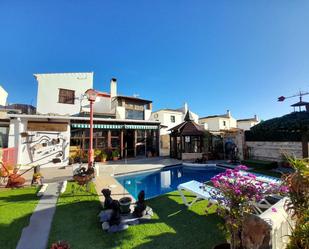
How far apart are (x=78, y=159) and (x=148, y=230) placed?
49.1 ft

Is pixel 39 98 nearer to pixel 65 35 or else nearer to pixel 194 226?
pixel 65 35

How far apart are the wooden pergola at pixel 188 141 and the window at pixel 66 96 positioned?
15644 millimetres

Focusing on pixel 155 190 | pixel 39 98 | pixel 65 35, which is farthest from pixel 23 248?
pixel 39 98

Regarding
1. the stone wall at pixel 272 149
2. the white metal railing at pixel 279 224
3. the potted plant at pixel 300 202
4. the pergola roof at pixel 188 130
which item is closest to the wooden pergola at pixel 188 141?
the pergola roof at pixel 188 130

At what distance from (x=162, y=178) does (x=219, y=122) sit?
36.9 meters

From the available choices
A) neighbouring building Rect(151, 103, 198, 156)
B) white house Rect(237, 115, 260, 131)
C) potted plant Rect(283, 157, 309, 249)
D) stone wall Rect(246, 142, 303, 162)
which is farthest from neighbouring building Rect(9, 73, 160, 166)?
white house Rect(237, 115, 260, 131)

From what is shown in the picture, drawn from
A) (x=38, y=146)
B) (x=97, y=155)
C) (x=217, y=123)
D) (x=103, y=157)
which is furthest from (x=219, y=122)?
(x=38, y=146)

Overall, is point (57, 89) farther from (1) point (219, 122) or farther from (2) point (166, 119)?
(1) point (219, 122)

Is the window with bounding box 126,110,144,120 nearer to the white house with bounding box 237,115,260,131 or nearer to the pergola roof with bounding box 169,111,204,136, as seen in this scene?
the pergola roof with bounding box 169,111,204,136

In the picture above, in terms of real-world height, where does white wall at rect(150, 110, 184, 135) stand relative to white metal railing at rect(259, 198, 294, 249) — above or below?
above

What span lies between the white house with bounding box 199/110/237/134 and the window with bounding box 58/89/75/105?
33378 mm

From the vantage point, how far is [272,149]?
17578mm

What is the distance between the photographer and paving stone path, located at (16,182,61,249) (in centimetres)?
485

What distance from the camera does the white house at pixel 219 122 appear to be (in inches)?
1835
